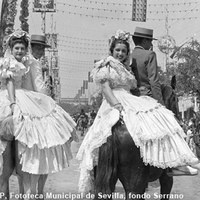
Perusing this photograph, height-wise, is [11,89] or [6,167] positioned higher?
[11,89]

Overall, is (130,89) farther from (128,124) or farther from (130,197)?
(130,197)

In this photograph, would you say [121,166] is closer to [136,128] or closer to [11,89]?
[136,128]

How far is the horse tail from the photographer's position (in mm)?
5102

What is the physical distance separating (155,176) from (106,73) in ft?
4.38

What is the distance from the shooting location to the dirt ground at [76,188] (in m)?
7.62

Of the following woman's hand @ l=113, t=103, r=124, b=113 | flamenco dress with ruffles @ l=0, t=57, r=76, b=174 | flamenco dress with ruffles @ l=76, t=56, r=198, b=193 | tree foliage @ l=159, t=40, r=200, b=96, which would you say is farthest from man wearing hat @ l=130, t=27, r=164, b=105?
Result: tree foliage @ l=159, t=40, r=200, b=96

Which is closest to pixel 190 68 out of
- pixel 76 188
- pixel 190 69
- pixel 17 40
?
pixel 190 69

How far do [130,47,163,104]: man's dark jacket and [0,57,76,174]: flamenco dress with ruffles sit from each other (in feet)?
3.60

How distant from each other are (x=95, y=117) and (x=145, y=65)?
930mm

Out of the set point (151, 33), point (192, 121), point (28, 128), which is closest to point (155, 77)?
point (151, 33)

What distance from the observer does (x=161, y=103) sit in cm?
585

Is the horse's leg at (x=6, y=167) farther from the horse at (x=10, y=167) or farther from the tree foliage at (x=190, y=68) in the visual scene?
the tree foliage at (x=190, y=68)

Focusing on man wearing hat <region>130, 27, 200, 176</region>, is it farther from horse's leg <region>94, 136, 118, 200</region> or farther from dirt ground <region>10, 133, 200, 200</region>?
dirt ground <region>10, 133, 200, 200</region>

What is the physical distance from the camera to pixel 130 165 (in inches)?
202
